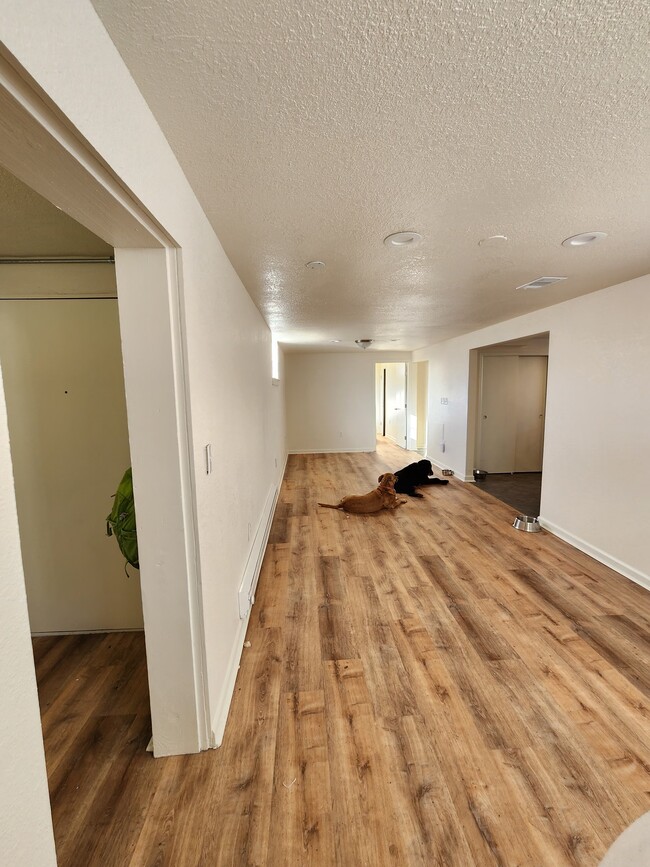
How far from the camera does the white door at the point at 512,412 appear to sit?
5.76 meters

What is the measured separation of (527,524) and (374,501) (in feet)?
5.22

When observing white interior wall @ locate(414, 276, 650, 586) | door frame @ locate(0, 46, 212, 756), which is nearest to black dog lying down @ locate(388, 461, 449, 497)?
white interior wall @ locate(414, 276, 650, 586)

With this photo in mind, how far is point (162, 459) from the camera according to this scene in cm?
123

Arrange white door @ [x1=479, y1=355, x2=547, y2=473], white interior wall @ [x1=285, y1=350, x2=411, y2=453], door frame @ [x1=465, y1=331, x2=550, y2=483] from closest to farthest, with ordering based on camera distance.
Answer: door frame @ [x1=465, y1=331, x2=550, y2=483], white door @ [x1=479, y1=355, x2=547, y2=473], white interior wall @ [x1=285, y1=350, x2=411, y2=453]

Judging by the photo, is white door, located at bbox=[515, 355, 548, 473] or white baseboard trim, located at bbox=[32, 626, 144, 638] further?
white door, located at bbox=[515, 355, 548, 473]

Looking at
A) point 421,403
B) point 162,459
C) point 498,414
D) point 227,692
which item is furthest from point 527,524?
point 421,403

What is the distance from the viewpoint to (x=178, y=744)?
142 centimetres

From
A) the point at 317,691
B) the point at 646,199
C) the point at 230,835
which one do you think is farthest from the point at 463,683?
the point at 646,199

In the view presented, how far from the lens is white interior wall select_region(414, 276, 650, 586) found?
8.69 ft

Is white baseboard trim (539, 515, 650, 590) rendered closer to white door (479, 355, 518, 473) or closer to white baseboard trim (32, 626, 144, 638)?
white door (479, 355, 518, 473)

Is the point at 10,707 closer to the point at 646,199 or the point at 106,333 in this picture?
the point at 106,333

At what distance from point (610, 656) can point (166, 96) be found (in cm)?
303

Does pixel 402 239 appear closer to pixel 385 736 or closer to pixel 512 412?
pixel 385 736

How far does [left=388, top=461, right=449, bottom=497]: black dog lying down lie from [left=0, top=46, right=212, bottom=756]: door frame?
3.99 m
